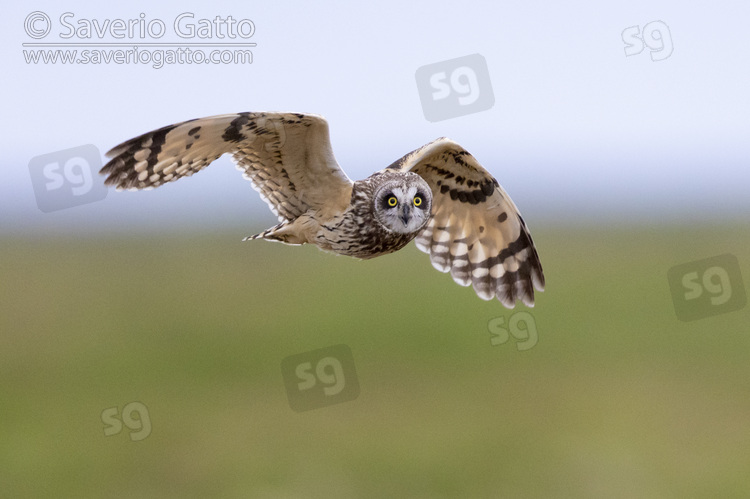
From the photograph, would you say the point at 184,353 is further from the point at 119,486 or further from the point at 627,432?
the point at 627,432

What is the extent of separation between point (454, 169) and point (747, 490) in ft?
77.5

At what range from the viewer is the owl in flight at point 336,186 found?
3.78 m

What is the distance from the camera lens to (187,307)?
131 feet

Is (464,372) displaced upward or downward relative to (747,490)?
upward

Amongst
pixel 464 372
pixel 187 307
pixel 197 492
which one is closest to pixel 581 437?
pixel 464 372

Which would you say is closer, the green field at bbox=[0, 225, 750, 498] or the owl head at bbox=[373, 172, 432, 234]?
the owl head at bbox=[373, 172, 432, 234]

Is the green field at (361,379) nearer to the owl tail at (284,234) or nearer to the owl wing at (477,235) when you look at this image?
the owl wing at (477,235)

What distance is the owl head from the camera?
378 centimetres

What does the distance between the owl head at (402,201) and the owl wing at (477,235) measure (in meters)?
0.68

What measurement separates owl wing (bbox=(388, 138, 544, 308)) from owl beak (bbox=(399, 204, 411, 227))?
0.75m

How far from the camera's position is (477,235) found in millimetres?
4879

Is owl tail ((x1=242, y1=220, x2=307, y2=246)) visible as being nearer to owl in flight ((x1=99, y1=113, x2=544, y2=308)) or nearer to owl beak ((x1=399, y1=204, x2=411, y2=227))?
owl in flight ((x1=99, y1=113, x2=544, y2=308))

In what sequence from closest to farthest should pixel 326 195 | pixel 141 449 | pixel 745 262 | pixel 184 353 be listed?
pixel 326 195 → pixel 141 449 → pixel 184 353 → pixel 745 262

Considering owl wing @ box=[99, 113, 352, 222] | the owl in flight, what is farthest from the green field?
owl wing @ box=[99, 113, 352, 222]
